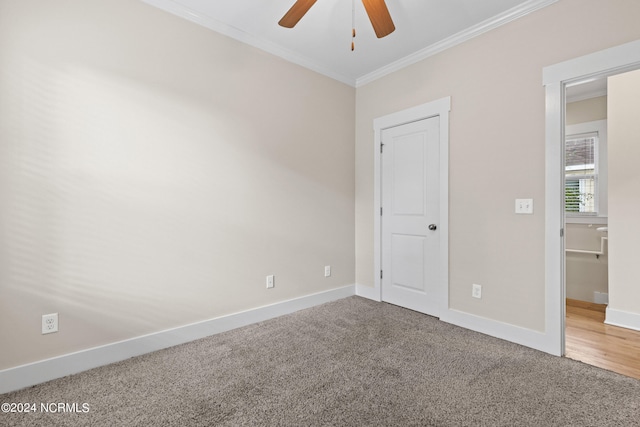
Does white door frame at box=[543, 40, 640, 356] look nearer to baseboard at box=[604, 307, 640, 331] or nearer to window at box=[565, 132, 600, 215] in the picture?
baseboard at box=[604, 307, 640, 331]

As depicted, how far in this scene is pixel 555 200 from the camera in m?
2.27

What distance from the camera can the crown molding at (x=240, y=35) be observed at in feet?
7.86

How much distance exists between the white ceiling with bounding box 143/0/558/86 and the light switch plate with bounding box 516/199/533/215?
1496 mm

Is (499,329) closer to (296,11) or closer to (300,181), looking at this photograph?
(300,181)

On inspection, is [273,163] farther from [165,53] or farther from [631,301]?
[631,301]

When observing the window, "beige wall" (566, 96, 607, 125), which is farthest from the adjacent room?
"beige wall" (566, 96, 607, 125)

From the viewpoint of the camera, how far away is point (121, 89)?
2.20m

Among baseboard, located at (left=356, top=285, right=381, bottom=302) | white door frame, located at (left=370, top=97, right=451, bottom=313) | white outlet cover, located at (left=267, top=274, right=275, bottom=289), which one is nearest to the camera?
white door frame, located at (left=370, top=97, right=451, bottom=313)

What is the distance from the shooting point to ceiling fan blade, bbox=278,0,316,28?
1868mm

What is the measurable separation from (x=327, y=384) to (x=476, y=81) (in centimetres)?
275

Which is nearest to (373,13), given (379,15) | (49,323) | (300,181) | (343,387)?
(379,15)

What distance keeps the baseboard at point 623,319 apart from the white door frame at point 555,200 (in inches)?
44.7

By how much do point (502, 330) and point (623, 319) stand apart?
1.31m

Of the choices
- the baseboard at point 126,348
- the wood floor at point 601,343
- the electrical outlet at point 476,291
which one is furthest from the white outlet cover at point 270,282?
the wood floor at point 601,343
